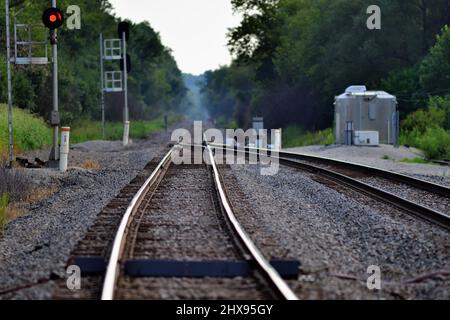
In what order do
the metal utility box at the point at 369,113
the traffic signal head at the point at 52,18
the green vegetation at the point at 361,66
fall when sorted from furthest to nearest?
1. the green vegetation at the point at 361,66
2. the metal utility box at the point at 369,113
3. the traffic signal head at the point at 52,18

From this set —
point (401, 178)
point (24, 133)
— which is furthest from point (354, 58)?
point (401, 178)

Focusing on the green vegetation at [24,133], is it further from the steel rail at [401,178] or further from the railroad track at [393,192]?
the steel rail at [401,178]

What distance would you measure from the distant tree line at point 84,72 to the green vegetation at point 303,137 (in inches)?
548

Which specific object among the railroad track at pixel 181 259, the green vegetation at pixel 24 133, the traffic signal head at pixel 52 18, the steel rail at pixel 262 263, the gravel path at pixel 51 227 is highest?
the traffic signal head at pixel 52 18

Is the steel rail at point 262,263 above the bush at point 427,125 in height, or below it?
below

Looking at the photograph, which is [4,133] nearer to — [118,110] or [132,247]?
[132,247]

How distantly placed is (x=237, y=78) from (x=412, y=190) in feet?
328

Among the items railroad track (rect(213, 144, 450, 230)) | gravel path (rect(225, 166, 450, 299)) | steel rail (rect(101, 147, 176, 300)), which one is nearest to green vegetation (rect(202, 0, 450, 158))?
railroad track (rect(213, 144, 450, 230))

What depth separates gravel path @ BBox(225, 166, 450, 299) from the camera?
645cm

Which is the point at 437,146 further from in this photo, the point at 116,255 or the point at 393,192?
the point at 116,255

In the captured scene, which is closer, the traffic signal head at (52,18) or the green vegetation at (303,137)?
the traffic signal head at (52,18)

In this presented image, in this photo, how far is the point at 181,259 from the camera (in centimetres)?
723

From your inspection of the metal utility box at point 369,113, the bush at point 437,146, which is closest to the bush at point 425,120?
the metal utility box at point 369,113

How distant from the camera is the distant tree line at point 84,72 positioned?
133 feet
